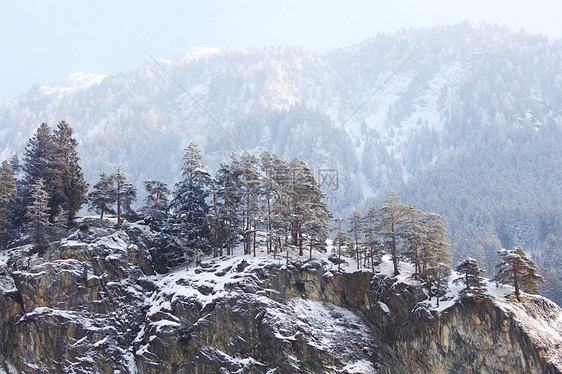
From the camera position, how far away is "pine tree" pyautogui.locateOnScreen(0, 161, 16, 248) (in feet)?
140

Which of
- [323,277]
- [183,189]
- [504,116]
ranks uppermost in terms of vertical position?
[504,116]

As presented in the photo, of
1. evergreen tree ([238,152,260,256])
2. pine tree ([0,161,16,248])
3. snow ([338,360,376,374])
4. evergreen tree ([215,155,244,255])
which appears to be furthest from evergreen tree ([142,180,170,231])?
snow ([338,360,376,374])

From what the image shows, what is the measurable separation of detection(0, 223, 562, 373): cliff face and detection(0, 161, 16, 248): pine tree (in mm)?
4369

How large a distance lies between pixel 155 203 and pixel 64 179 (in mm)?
10644

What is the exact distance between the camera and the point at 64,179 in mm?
45125

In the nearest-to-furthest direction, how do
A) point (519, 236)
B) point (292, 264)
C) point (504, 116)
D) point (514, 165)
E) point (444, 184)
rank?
1. point (292, 264)
2. point (519, 236)
3. point (444, 184)
4. point (514, 165)
5. point (504, 116)

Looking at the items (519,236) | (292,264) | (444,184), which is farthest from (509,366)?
(444,184)

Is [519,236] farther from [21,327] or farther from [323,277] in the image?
[21,327]

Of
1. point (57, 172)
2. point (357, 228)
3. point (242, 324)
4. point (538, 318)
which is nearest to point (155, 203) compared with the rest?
point (57, 172)

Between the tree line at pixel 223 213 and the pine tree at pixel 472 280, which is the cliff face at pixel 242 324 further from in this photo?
the tree line at pixel 223 213

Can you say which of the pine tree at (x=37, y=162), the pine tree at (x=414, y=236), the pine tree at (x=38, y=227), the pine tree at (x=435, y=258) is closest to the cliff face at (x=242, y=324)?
the pine tree at (x=38, y=227)

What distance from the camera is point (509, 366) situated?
33625 millimetres

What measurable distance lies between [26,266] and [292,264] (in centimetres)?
2662

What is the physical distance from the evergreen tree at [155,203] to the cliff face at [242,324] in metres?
7.87
